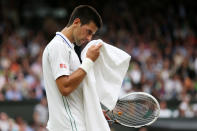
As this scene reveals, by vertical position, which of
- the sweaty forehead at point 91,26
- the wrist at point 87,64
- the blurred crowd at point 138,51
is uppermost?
the blurred crowd at point 138,51

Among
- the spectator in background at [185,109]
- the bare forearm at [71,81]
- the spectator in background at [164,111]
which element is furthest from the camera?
the spectator in background at [185,109]

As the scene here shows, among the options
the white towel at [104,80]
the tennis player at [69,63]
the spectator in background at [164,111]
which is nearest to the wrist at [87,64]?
the tennis player at [69,63]

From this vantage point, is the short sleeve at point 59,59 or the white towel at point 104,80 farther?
the white towel at point 104,80

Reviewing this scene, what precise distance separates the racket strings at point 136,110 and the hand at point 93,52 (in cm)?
74

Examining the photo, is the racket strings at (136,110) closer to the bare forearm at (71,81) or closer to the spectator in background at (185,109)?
the bare forearm at (71,81)

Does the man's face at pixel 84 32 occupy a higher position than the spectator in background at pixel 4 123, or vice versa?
the man's face at pixel 84 32

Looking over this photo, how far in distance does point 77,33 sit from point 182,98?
962 cm

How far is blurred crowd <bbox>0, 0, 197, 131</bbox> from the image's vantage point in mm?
14344

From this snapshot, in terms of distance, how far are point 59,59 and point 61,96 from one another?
0.34m

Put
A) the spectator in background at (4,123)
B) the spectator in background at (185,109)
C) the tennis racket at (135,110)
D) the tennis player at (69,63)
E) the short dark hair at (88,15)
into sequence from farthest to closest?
→ 1. the spectator in background at (185,109)
2. the spectator in background at (4,123)
3. the tennis racket at (135,110)
4. the short dark hair at (88,15)
5. the tennis player at (69,63)

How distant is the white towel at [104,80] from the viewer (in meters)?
5.45

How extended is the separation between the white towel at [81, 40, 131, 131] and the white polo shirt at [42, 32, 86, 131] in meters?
0.10

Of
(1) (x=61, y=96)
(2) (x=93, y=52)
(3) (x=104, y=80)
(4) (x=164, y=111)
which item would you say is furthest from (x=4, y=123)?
(2) (x=93, y=52)

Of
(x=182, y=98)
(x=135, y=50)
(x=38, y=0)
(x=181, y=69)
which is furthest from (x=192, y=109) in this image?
(x=38, y=0)
